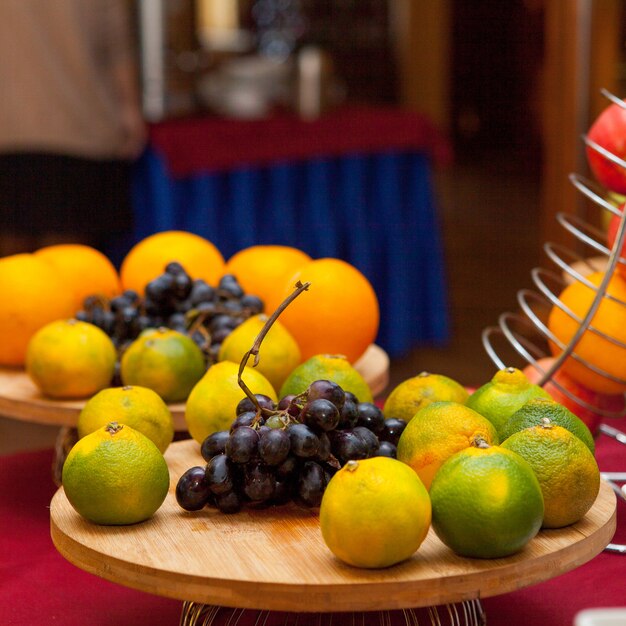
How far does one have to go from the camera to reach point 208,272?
1.44 meters

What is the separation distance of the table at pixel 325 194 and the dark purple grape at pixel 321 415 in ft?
8.01

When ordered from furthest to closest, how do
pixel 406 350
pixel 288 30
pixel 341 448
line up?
pixel 288 30, pixel 406 350, pixel 341 448

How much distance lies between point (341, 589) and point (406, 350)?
10.1 feet

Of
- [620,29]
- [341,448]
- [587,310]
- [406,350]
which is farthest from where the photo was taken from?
[406,350]

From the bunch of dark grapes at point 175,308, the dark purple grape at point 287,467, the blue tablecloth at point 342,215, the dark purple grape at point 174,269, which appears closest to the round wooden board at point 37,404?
the bunch of dark grapes at point 175,308


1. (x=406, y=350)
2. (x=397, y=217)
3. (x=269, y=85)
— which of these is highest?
(x=269, y=85)

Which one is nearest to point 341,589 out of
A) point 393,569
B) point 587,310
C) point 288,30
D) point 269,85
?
point 393,569

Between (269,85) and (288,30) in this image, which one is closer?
(269,85)

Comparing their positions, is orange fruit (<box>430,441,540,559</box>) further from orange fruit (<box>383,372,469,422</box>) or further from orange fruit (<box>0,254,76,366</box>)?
orange fruit (<box>0,254,76,366</box>)

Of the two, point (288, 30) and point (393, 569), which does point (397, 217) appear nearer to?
point (393, 569)

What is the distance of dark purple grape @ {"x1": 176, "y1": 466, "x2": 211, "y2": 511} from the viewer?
30.6 inches

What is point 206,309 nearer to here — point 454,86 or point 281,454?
point 281,454

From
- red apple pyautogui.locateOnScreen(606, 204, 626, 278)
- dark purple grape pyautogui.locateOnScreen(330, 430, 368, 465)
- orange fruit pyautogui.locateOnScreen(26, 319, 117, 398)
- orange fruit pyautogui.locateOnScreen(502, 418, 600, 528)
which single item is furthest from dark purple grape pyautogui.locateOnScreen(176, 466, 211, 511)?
red apple pyautogui.locateOnScreen(606, 204, 626, 278)

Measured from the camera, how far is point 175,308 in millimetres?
1325
